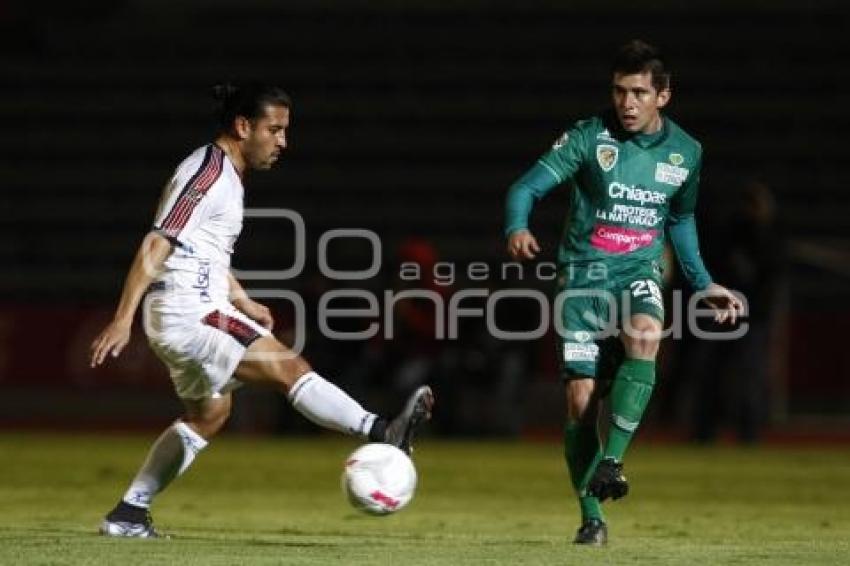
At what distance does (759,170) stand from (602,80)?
7.47 feet

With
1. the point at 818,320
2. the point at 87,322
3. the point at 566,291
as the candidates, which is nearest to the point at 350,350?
the point at 87,322

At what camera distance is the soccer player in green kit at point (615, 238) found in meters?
8.65

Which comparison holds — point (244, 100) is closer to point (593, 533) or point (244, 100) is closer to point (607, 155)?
point (607, 155)

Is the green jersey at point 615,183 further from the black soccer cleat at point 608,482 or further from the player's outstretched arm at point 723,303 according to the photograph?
the black soccer cleat at point 608,482

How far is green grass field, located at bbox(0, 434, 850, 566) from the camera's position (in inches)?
315

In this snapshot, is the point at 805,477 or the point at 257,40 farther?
the point at 257,40

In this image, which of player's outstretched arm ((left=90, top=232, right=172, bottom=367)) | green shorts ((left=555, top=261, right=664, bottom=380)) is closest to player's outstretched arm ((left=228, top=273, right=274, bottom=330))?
player's outstretched arm ((left=90, top=232, right=172, bottom=367))

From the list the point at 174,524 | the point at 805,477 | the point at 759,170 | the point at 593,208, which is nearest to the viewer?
the point at 593,208

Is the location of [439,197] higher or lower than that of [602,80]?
lower

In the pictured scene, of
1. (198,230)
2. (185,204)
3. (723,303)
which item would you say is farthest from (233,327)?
(723,303)

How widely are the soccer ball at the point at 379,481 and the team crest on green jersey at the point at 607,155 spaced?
68.5 inches

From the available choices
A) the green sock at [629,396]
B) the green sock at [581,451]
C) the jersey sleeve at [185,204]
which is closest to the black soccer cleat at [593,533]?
the green sock at [581,451]

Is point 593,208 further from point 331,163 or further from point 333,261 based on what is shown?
point 331,163

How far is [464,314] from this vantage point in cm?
1808
